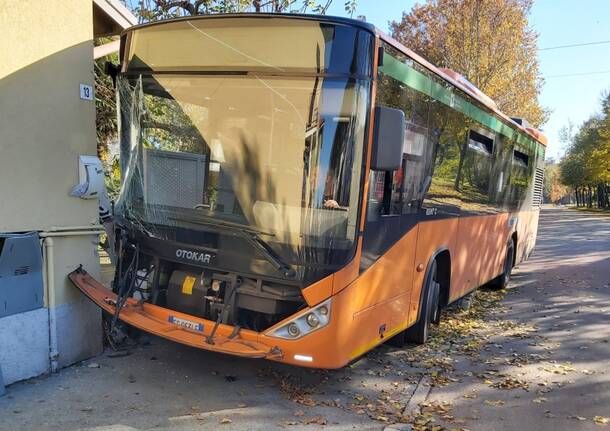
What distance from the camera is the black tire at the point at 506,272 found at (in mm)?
10164

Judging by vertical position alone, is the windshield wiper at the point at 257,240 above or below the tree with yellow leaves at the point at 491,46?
below

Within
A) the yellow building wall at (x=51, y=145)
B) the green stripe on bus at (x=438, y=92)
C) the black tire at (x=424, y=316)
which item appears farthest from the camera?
the black tire at (x=424, y=316)

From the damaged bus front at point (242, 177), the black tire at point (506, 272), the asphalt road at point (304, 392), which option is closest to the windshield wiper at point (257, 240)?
the damaged bus front at point (242, 177)

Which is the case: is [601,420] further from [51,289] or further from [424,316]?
[51,289]

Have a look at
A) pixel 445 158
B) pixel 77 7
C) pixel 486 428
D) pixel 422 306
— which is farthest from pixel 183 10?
pixel 486 428

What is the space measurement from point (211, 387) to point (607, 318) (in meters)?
6.56

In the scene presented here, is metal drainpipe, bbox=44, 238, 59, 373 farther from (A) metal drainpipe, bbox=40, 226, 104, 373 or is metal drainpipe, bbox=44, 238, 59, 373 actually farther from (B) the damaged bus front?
(B) the damaged bus front

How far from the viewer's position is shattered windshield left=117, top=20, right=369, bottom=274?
3.97 m

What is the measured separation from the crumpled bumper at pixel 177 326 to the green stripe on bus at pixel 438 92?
97.6 inches

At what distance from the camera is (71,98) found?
472 centimetres

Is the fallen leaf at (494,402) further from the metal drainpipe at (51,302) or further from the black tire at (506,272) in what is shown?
the black tire at (506,272)

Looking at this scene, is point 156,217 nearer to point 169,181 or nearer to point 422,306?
point 169,181

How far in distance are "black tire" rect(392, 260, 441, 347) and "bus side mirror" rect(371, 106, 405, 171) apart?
2.30m

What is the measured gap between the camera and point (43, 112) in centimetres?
448
